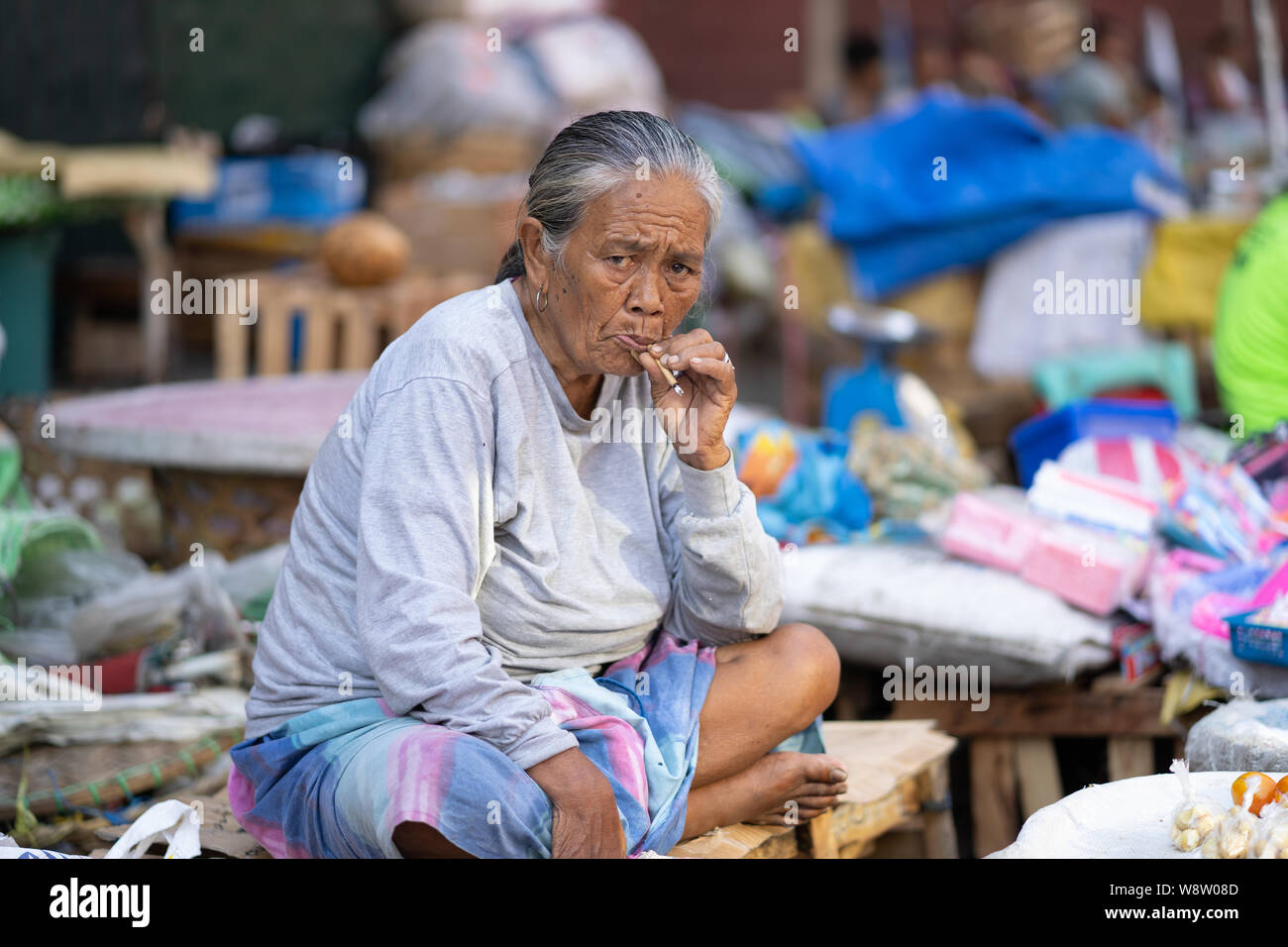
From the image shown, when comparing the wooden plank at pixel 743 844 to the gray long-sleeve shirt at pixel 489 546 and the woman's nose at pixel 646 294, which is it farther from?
the woman's nose at pixel 646 294

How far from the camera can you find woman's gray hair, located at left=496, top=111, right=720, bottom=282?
216 centimetres

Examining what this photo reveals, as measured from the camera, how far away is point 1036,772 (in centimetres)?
329

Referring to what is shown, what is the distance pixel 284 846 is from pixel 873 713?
5.90 feet

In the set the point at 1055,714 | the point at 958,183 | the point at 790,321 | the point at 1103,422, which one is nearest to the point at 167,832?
the point at 1055,714

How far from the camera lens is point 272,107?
808 cm

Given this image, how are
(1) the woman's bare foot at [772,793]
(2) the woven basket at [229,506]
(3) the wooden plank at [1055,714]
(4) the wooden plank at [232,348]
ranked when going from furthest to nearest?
(4) the wooden plank at [232,348] < (2) the woven basket at [229,506] < (3) the wooden plank at [1055,714] < (1) the woman's bare foot at [772,793]

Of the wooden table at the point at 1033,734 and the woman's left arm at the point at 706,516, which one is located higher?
the woman's left arm at the point at 706,516

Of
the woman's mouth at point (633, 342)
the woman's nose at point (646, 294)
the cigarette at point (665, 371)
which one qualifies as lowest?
the cigarette at point (665, 371)

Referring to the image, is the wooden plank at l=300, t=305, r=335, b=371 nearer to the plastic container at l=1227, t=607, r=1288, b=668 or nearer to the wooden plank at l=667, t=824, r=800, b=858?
the wooden plank at l=667, t=824, r=800, b=858

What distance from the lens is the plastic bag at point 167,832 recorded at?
2.29 meters

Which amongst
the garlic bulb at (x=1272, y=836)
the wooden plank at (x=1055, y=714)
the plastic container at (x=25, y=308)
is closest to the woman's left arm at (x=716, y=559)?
the garlic bulb at (x=1272, y=836)

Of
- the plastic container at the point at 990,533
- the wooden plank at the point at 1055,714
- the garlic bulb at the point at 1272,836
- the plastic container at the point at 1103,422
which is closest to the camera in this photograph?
the garlic bulb at the point at 1272,836

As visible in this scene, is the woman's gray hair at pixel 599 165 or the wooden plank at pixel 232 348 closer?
the woman's gray hair at pixel 599 165
